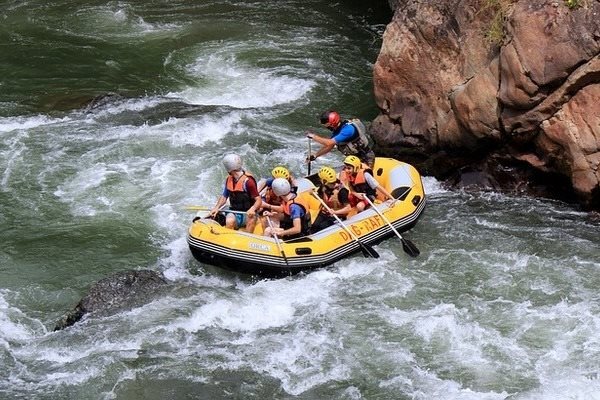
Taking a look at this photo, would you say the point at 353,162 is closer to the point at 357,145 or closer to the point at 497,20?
the point at 357,145

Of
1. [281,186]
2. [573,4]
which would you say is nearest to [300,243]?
[281,186]

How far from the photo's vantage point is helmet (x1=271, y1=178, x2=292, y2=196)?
9.98m

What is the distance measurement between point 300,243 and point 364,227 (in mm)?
958

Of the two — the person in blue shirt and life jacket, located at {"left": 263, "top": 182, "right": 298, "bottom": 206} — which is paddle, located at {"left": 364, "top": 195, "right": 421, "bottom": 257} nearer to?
life jacket, located at {"left": 263, "top": 182, "right": 298, "bottom": 206}

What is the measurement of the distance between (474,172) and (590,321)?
372 centimetres

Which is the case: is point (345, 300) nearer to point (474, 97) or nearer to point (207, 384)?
point (207, 384)

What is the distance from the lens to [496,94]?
36.4 ft

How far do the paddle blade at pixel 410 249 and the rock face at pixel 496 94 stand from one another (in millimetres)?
2088

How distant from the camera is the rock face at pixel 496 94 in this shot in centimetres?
1037

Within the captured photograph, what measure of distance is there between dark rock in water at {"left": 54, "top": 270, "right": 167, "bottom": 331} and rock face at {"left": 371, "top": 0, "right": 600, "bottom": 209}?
481cm

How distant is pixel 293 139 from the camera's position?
13742 millimetres

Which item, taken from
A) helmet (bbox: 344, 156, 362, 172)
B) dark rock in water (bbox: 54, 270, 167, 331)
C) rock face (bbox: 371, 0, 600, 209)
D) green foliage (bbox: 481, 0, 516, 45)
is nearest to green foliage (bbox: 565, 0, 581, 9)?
rock face (bbox: 371, 0, 600, 209)

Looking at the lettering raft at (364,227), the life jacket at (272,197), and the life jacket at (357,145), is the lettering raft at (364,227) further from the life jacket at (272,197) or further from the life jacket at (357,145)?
the life jacket at (357,145)

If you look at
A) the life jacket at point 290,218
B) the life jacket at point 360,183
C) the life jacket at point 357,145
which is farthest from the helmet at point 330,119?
the life jacket at point 290,218
